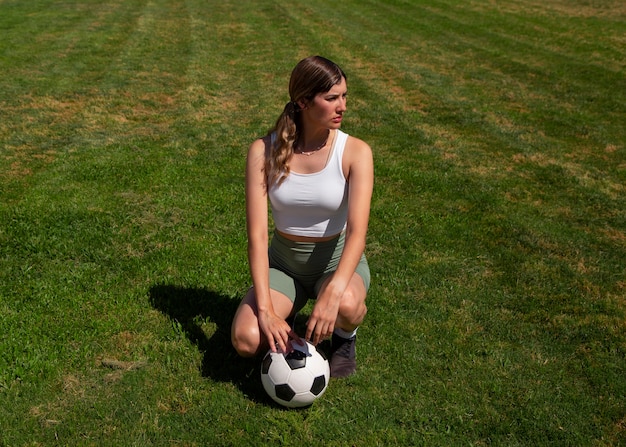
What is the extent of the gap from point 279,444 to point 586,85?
34.1 feet

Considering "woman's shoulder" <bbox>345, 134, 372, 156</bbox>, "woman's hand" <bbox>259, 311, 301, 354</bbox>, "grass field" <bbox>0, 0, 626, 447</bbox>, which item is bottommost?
"grass field" <bbox>0, 0, 626, 447</bbox>

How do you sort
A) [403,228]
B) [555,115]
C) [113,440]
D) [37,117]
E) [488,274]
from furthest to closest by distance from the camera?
1. [555,115]
2. [37,117]
3. [403,228]
4. [488,274]
5. [113,440]

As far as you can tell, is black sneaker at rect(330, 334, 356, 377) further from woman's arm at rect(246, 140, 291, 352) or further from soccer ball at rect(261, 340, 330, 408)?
woman's arm at rect(246, 140, 291, 352)

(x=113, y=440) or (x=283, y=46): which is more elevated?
(x=113, y=440)

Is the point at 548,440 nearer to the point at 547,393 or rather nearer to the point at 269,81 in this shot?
the point at 547,393

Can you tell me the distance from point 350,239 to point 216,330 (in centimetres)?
133

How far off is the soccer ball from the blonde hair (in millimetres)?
1023

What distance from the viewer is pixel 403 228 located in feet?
20.0

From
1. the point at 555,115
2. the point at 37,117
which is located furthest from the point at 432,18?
the point at 37,117

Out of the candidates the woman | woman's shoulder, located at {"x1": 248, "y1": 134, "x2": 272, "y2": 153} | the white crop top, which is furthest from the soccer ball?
woman's shoulder, located at {"x1": 248, "y1": 134, "x2": 272, "y2": 153}

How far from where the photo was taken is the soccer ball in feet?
11.6

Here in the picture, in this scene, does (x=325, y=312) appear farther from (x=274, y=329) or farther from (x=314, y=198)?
(x=314, y=198)

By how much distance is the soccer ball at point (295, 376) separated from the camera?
3.54 metres

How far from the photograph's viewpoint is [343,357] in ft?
13.1
